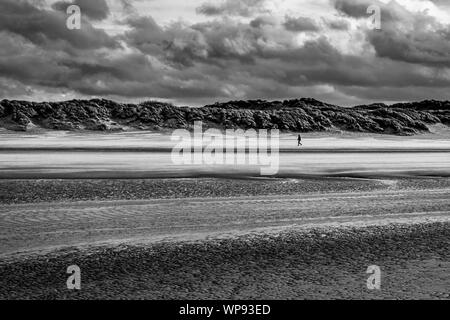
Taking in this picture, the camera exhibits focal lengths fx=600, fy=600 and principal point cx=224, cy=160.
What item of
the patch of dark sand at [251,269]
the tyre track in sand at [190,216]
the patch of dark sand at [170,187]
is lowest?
the patch of dark sand at [251,269]

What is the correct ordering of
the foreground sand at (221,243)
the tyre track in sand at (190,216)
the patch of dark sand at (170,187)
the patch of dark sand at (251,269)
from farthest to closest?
the patch of dark sand at (170,187), the tyre track in sand at (190,216), the foreground sand at (221,243), the patch of dark sand at (251,269)

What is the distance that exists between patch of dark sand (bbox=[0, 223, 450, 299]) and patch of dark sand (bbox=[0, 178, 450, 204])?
23.0 ft

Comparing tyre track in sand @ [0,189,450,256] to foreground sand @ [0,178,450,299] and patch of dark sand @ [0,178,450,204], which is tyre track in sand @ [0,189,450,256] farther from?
patch of dark sand @ [0,178,450,204]

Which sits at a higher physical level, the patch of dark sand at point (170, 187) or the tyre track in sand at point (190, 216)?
the patch of dark sand at point (170, 187)

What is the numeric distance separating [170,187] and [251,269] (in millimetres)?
10694

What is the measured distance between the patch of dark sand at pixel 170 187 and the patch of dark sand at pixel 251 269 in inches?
276

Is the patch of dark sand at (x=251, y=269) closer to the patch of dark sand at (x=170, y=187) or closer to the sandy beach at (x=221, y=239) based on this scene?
the sandy beach at (x=221, y=239)

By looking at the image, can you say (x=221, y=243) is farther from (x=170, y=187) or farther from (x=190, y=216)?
(x=170, y=187)

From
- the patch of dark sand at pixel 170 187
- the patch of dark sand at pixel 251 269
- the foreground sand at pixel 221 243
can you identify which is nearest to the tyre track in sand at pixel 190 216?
the foreground sand at pixel 221 243

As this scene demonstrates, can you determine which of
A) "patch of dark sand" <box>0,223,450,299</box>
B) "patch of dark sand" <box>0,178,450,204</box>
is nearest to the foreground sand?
"patch of dark sand" <box>0,223,450,299</box>

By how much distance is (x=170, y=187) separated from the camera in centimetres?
1905

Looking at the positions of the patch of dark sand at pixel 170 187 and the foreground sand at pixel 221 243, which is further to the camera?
the patch of dark sand at pixel 170 187

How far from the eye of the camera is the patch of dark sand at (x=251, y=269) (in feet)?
24.2
